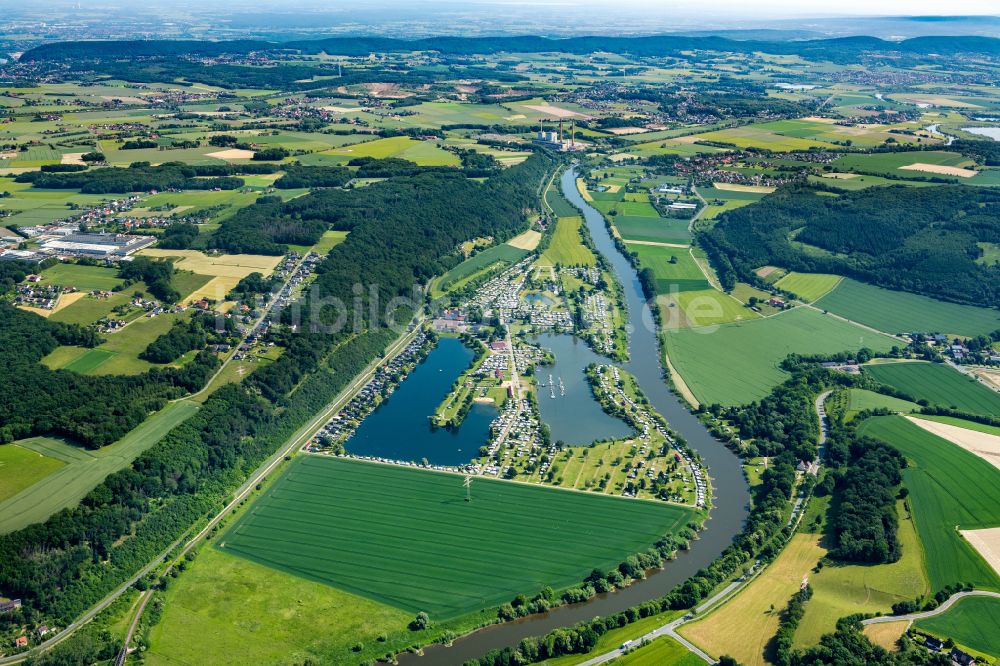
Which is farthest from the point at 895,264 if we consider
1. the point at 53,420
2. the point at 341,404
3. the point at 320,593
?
the point at 53,420

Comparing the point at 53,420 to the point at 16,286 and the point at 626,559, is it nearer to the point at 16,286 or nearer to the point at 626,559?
the point at 16,286

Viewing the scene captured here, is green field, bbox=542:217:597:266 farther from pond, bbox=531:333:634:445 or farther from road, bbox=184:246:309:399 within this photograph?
road, bbox=184:246:309:399

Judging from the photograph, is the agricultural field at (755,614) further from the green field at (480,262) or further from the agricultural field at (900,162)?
the agricultural field at (900,162)

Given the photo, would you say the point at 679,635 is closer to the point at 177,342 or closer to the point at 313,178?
the point at 177,342

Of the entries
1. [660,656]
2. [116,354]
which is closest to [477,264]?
[116,354]

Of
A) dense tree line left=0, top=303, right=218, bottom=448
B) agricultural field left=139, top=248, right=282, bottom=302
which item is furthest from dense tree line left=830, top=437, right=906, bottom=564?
agricultural field left=139, top=248, right=282, bottom=302
